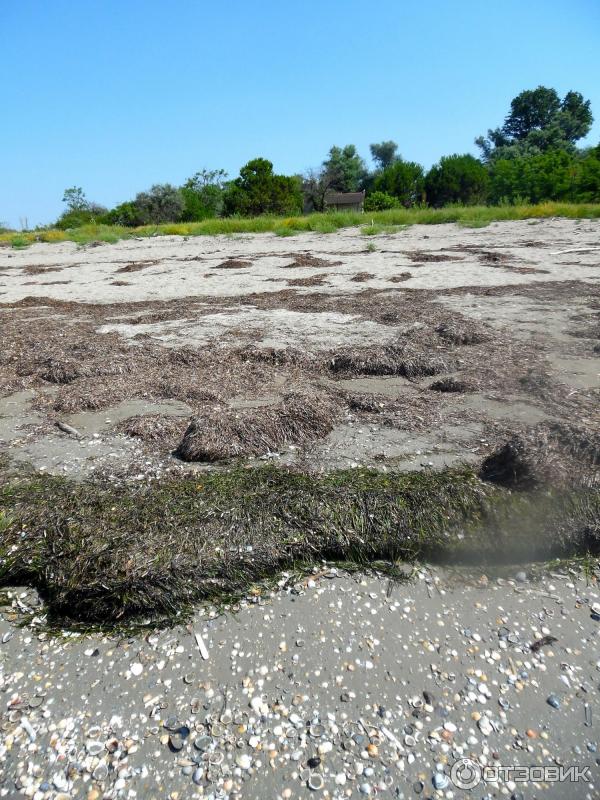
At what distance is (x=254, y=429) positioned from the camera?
3641 millimetres

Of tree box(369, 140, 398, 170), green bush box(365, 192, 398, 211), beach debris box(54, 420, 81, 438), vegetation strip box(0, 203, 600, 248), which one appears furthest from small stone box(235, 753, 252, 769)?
tree box(369, 140, 398, 170)

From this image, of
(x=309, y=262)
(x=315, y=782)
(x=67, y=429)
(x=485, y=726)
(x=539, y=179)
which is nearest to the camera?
(x=315, y=782)

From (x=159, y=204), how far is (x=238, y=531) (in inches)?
1448

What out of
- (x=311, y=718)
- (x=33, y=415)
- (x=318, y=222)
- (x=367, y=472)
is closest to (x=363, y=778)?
(x=311, y=718)

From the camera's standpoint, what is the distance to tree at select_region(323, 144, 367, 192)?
4941 cm

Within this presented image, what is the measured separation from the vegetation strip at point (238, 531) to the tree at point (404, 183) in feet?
130

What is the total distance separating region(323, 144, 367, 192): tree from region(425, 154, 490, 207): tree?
42.3 ft

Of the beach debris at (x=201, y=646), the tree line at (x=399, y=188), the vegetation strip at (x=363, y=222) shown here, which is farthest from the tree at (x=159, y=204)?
the beach debris at (x=201, y=646)

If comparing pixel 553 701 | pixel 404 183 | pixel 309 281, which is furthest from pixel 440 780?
pixel 404 183

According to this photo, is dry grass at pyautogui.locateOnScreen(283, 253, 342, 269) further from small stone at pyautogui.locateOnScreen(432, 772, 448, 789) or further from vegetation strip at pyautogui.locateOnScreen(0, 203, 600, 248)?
small stone at pyautogui.locateOnScreen(432, 772, 448, 789)

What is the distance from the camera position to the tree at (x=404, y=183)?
39.6 meters

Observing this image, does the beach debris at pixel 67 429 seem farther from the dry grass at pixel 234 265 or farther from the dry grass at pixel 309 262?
the dry grass at pixel 234 265

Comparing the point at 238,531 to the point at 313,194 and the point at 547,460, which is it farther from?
the point at 313,194

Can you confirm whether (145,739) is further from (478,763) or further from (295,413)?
(295,413)
